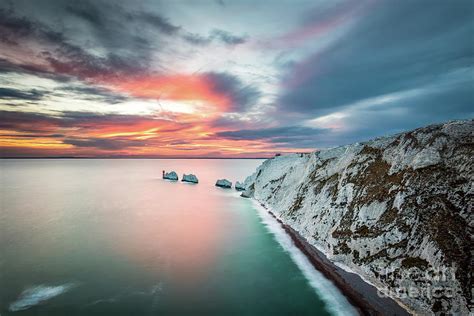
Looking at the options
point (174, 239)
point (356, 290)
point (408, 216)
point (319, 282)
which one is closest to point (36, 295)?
point (174, 239)

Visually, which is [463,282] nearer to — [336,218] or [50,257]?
[336,218]

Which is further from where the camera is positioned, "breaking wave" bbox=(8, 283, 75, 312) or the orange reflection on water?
the orange reflection on water

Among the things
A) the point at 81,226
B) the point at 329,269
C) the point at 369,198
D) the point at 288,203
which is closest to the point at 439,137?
the point at 369,198

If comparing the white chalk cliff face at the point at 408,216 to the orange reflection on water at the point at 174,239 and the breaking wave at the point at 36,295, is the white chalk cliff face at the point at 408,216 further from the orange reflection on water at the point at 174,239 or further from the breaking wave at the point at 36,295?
the breaking wave at the point at 36,295

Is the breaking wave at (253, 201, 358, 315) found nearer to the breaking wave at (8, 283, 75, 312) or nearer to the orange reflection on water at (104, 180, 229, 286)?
the orange reflection on water at (104, 180, 229, 286)

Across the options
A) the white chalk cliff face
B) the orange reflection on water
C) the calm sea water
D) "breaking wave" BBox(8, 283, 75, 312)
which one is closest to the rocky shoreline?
the white chalk cliff face

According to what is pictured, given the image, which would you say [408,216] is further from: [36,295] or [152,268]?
[36,295]
